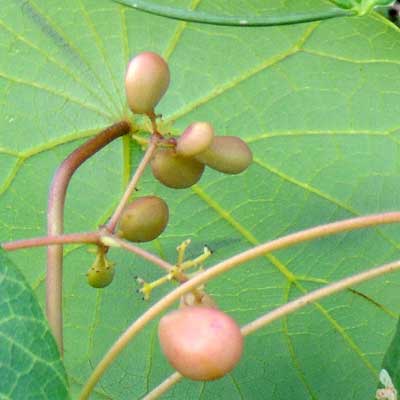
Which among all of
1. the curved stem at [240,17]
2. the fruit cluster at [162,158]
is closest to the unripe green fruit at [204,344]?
the fruit cluster at [162,158]

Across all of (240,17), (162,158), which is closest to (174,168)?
(162,158)

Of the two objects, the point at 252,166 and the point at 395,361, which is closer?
the point at 395,361

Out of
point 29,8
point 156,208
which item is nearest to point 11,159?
point 29,8

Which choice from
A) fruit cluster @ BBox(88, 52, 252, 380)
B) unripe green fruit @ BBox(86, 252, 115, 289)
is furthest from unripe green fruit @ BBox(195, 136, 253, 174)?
unripe green fruit @ BBox(86, 252, 115, 289)

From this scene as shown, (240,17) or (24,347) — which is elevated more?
(240,17)

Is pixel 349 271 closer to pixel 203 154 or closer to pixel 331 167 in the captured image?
pixel 331 167

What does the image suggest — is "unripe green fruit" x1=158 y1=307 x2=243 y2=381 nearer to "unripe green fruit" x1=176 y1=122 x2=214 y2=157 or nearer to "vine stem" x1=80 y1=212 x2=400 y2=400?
"vine stem" x1=80 y1=212 x2=400 y2=400

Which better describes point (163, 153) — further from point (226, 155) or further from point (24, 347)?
point (24, 347)

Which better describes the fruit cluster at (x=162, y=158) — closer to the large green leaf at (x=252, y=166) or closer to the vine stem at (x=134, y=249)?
the vine stem at (x=134, y=249)
